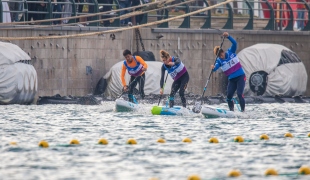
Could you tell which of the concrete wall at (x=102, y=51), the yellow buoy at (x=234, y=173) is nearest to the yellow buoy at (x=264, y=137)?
the yellow buoy at (x=234, y=173)

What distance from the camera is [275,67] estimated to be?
34.2 m

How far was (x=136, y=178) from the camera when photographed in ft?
41.2

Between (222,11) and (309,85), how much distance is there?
740 cm

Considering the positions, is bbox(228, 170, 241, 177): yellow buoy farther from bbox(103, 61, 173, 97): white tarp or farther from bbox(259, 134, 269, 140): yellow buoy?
bbox(103, 61, 173, 97): white tarp

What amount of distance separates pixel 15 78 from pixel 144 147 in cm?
1179

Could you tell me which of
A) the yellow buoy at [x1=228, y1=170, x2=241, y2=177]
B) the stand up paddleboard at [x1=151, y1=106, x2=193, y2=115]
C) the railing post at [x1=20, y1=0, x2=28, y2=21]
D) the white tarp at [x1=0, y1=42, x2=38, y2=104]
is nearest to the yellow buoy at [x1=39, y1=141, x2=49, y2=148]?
the yellow buoy at [x1=228, y1=170, x2=241, y2=177]

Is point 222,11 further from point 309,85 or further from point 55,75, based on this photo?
point 55,75

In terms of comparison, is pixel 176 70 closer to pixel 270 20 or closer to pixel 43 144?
pixel 43 144

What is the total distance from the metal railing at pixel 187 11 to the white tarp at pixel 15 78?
1.27 m

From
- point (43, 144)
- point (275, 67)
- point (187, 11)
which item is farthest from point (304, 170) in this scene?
point (275, 67)

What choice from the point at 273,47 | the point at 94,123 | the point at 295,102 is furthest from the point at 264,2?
the point at 94,123

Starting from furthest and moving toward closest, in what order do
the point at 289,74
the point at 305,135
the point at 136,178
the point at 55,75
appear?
the point at 289,74
the point at 55,75
the point at 305,135
the point at 136,178

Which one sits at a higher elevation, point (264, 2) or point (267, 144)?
point (264, 2)

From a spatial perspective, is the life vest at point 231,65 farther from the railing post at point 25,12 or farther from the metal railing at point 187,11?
the railing post at point 25,12
